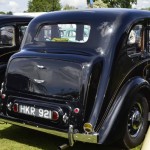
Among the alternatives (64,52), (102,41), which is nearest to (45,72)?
(64,52)

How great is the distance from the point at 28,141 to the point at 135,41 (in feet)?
7.29

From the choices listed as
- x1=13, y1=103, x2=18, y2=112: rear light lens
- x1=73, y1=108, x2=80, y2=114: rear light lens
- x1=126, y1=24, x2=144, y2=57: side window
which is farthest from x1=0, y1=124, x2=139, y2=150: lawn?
x1=126, y1=24, x2=144, y2=57: side window

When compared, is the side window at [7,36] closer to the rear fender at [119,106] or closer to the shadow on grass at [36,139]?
the shadow on grass at [36,139]

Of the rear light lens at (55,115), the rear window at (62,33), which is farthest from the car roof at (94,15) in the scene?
the rear light lens at (55,115)

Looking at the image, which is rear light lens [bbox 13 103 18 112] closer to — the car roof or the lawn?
the lawn

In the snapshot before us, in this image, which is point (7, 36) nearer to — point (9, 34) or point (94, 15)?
point (9, 34)

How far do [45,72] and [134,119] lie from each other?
1437mm

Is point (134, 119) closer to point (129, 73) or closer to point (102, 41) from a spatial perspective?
point (129, 73)

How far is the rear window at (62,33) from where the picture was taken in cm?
546

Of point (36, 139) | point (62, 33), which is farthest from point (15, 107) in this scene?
point (62, 33)

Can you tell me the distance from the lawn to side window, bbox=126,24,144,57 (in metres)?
1.46

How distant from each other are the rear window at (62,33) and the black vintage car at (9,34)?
1.56m

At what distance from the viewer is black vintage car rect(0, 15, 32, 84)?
713 cm

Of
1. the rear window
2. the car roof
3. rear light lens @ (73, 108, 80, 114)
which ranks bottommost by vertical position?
rear light lens @ (73, 108, 80, 114)
